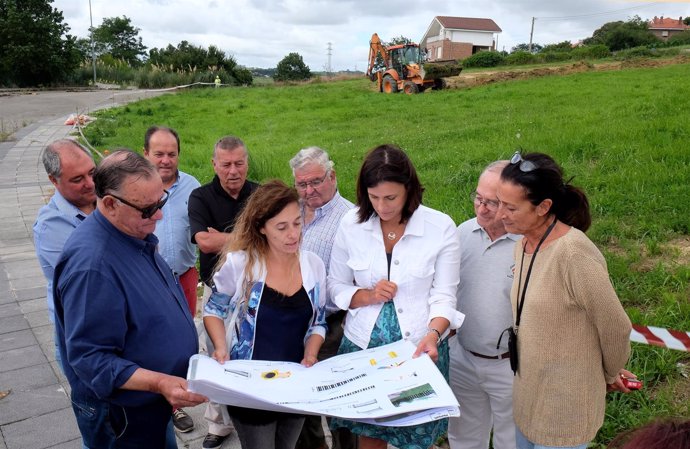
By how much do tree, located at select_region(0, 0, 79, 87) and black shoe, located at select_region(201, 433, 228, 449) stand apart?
41.7 m

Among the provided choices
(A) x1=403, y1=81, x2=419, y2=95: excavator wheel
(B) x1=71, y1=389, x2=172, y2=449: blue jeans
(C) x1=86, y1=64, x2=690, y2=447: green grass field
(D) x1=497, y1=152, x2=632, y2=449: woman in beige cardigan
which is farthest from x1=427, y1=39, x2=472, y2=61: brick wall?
(B) x1=71, y1=389, x2=172, y2=449: blue jeans

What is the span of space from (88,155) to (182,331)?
1.17 m

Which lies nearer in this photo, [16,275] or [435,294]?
[435,294]

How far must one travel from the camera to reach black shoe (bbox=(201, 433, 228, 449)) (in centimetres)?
329

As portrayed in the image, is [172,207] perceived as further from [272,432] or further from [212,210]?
[272,432]

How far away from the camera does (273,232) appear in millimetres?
2416

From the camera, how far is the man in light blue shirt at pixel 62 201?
8.30 feet

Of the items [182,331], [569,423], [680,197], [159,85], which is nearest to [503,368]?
[569,423]

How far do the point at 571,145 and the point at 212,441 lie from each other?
6.50 m

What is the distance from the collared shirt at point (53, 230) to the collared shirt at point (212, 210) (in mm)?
917

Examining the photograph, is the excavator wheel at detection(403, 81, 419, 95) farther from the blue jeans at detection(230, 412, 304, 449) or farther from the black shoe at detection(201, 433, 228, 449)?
the blue jeans at detection(230, 412, 304, 449)

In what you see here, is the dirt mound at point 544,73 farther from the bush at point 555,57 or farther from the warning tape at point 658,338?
the warning tape at point 658,338

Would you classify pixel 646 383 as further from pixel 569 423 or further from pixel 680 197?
pixel 680 197

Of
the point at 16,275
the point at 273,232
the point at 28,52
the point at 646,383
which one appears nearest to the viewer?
the point at 273,232
